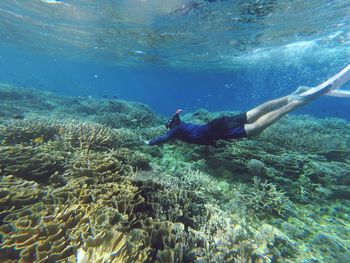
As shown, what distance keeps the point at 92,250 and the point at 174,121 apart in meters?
5.47

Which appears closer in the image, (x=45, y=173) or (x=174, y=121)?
(x=45, y=173)

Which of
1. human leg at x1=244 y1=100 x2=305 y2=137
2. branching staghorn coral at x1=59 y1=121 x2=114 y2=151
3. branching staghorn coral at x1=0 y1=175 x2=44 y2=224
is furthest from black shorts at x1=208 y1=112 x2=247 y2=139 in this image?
branching staghorn coral at x1=0 y1=175 x2=44 y2=224

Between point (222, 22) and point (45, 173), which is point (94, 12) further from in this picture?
point (45, 173)

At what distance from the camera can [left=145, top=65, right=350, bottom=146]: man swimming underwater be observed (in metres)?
6.18

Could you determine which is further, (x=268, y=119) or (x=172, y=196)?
(x=268, y=119)

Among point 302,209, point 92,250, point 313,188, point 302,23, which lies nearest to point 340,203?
point 313,188

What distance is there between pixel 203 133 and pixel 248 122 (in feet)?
5.10

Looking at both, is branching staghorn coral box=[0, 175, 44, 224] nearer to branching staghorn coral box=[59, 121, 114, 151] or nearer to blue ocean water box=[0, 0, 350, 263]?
blue ocean water box=[0, 0, 350, 263]

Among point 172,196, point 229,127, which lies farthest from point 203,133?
point 172,196

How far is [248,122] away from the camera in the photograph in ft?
21.9

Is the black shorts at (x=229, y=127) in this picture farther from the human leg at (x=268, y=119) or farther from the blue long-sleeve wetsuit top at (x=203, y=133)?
the human leg at (x=268, y=119)

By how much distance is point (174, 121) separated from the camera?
7559mm

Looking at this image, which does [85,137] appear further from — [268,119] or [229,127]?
[268,119]

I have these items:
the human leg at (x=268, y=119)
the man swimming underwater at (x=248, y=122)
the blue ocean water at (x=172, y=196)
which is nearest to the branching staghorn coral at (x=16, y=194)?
the blue ocean water at (x=172, y=196)
